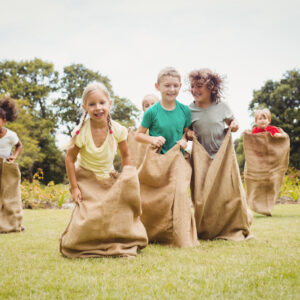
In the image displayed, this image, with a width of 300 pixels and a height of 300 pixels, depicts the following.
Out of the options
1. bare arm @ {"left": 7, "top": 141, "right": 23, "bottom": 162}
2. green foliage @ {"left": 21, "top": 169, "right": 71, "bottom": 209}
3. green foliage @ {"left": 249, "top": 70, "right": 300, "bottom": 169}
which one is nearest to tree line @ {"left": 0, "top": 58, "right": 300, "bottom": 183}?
green foliage @ {"left": 249, "top": 70, "right": 300, "bottom": 169}

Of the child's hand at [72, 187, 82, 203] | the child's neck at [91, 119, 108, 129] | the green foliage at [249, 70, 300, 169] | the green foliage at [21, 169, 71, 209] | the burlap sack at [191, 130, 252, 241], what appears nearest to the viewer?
the child's hand at [72, 187, 82, 203]

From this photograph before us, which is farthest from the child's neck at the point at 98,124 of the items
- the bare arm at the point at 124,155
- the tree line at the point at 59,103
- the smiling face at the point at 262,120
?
the tree line at the point at 59,103

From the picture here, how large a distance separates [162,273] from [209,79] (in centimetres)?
239

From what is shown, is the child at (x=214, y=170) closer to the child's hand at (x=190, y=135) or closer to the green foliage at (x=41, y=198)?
the child's hand at (x=190, y=135)

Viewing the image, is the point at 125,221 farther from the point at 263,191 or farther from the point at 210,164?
the point at 263,191

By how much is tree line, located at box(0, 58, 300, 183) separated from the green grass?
2112 cm

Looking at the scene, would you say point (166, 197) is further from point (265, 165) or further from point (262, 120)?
point (262, 120)

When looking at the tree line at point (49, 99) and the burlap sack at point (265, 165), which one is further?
the tree line at point (49, 99)

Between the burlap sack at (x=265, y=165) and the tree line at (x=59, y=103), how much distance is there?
18.6 m

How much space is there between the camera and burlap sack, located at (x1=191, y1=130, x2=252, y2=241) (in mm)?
3932

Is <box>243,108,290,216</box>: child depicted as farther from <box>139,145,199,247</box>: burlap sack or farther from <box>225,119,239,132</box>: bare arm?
<box>139,145,199,247</box>: burlap sack

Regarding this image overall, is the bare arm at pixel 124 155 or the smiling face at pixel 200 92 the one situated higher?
the smiling face at pixel 200 92

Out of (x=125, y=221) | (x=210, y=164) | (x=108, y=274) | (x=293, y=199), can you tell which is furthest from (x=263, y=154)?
(x=293, y=199)

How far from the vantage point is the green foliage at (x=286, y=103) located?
80.4 feet
